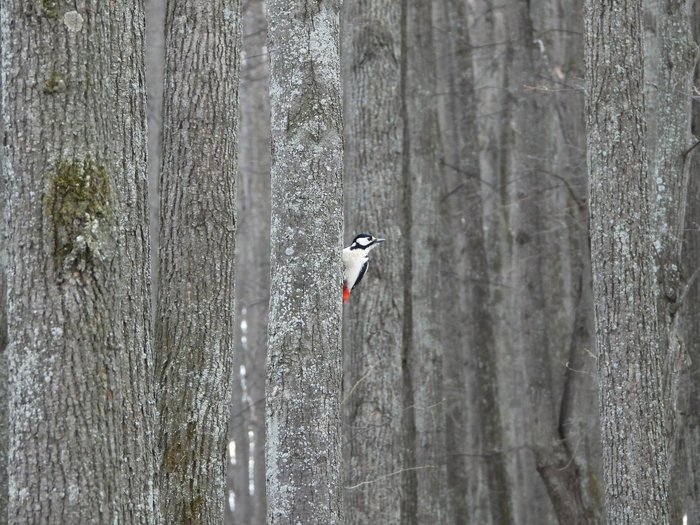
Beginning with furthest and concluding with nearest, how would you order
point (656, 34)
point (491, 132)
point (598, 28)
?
1. point (491, 132)
2. point (656, 34)
3. point (598, 28)

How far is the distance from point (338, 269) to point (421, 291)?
6625 millimetres

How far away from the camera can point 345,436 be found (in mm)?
9297

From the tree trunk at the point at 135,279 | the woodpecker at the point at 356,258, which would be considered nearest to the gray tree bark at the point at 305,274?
the tree trunk at the point at 135,279

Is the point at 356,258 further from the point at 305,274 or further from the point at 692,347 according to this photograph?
the point at 692,347

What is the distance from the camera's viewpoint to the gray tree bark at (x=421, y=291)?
1145cm

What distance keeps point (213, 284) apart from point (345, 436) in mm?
3899

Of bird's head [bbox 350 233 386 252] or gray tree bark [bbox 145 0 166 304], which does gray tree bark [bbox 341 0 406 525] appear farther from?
gray tree bark [bbox 145 0 166 304]

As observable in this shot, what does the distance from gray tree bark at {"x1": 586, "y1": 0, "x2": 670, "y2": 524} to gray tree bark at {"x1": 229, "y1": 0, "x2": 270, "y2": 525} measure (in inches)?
392

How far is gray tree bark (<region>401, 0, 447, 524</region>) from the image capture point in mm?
11445

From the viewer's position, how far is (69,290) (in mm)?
3793

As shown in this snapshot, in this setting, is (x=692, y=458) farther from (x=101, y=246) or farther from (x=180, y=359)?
(x=101, y=246)

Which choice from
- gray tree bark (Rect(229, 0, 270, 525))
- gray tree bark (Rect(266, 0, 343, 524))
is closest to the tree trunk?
gray tree bark (Rect(266, 0, 343, 524))

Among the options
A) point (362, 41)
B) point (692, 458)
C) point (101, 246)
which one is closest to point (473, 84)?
point (362, 41)

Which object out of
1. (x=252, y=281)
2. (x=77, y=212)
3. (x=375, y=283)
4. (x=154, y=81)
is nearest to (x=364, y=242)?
(x=375, y=283)
